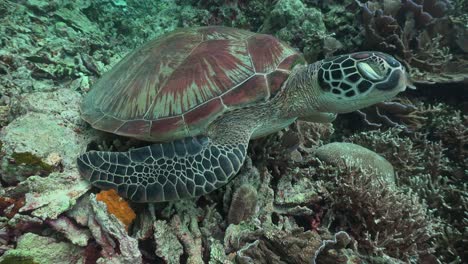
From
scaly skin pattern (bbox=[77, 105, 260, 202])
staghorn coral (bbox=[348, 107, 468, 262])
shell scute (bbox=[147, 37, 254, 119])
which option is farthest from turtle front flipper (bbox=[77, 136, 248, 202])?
staghorn coral (bbox=[348, 107, 468, 262])

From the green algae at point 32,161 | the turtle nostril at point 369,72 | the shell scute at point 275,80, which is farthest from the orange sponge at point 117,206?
the turtle nostril at point 369,72

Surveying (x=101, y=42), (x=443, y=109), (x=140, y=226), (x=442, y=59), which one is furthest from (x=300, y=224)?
(x=101, y=42)

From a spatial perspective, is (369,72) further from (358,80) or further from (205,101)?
(205,101)

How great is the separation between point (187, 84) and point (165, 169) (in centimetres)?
66

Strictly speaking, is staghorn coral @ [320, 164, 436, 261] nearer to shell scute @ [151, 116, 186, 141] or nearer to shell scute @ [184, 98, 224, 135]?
shell scute @ [184, 98, 224, 135]

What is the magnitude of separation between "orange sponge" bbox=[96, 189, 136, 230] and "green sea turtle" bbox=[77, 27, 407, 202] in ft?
0.20

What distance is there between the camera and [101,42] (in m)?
4.73

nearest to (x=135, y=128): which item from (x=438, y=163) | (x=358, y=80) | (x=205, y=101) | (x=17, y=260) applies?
(x=205, y=101)

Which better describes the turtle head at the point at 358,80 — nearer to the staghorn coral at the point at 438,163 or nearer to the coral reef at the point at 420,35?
the staghorn coral at the point at 438,163

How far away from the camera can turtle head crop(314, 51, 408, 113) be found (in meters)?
2.28

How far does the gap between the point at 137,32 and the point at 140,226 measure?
13.4ft

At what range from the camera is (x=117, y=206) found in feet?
6.68

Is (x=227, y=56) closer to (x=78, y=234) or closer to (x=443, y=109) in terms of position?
(x=78, y=234)

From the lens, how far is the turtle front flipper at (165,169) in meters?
2.08
